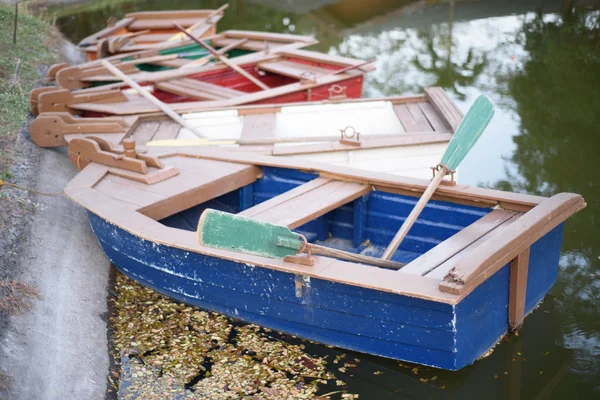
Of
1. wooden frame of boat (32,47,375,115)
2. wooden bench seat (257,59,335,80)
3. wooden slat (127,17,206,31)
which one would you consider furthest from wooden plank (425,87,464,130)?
wooden slat (127,17,206,31)

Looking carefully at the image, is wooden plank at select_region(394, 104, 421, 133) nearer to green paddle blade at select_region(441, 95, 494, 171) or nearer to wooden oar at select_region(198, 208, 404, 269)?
green paddle blade at select_region(441, 95, 494, 171)

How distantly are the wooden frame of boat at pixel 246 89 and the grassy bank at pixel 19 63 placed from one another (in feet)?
1.45

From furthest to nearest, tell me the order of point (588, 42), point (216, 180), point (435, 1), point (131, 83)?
1. point (435, 1)
2. point (588, 42)
3. point (131, 83)
4. point (216, 180)

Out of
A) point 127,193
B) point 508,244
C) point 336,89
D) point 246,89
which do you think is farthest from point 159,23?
point 508,244

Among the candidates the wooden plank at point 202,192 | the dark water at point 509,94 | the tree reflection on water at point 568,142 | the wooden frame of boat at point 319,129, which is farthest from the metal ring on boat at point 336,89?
the wooden plank at point 202,192

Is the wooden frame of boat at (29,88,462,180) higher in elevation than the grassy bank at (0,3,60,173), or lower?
lower

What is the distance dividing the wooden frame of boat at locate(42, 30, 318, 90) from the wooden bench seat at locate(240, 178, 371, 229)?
3.94 metres

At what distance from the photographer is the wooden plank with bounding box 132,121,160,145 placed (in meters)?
6.86

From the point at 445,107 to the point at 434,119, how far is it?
15 centimetres

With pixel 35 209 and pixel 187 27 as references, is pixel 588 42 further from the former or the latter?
pixel 35 209

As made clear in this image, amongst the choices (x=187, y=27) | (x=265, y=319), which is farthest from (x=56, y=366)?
(x=187, y=27)

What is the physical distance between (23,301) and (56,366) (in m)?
0.66

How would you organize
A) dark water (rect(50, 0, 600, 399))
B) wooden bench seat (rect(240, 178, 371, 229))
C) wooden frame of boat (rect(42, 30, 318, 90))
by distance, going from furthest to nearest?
1. wooden frame of boat (rect(42, 30, 318, 90))
2. wooden bench seat (rect(240, 178, 371, 229))
3. dark water (rect(50, 0, 600, 399))

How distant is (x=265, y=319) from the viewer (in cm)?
504
